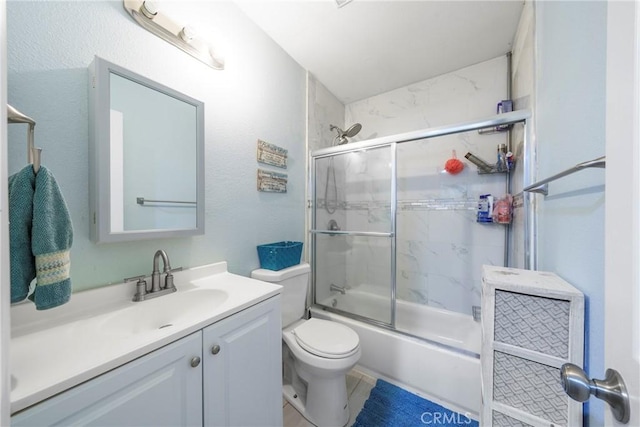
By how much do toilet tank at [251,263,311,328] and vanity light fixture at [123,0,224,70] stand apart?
128cm

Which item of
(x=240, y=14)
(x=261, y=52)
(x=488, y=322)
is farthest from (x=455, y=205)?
(x=240, y=14)

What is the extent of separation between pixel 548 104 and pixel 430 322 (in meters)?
1.76

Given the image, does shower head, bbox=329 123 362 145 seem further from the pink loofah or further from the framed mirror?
the framed mirror

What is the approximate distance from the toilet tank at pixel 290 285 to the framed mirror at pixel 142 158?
50 centimetres

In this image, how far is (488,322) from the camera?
0.84 meters

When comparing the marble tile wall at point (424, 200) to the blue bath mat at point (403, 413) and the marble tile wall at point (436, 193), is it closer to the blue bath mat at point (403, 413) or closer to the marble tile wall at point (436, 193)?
the marble tile wall at point (436, 193)

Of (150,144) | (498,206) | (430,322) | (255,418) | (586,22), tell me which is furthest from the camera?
(430,322)

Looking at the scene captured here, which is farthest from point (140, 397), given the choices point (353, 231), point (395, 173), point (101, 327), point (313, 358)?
point (395, 173)

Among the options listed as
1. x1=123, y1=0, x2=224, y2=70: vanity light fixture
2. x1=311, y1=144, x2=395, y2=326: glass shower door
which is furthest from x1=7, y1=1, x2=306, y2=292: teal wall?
x1=311, y1=144, x2=395, y2=326: glass shower door

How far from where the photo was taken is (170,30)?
1.08 m

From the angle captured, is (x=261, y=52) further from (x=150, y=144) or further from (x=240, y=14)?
(x=150, y=144)

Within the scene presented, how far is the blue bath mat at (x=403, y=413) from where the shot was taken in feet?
4.20

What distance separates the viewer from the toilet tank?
1438 mm

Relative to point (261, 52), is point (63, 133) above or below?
below
